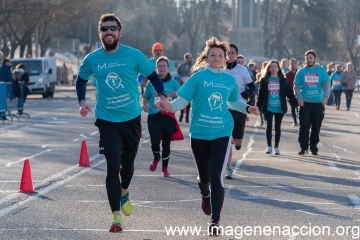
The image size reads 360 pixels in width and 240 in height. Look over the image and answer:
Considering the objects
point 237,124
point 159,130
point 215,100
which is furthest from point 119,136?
point 237,124

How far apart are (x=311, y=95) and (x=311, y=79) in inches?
12.0

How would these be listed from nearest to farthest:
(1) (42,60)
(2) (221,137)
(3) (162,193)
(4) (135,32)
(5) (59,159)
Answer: (2) (221,137) < (3) (162,193) < (5) (59,159) < (1) (42,60) < (4) (135,32)

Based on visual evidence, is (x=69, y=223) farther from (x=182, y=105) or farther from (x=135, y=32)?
(x=135, y=32)

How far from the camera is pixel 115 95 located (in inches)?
328

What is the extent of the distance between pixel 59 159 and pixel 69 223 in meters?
6.41

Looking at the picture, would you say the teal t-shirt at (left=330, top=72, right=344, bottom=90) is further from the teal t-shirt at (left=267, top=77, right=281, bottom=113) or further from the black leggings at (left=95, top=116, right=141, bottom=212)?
the black leggings at (left=95, top=116, right=141, bottom=212)

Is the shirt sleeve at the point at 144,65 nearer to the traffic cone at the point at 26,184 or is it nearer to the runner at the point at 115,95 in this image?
the runner at the point at 115,95

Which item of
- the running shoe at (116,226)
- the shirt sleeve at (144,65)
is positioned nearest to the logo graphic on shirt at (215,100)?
the shirt sleeve at (144,65)

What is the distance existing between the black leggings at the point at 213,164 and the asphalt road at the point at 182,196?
335 mm

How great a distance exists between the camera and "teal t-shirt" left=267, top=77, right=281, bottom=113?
15.9 metres

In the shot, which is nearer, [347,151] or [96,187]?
[96,187]

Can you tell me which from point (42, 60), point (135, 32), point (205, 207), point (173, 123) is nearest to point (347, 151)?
point (173, 123)

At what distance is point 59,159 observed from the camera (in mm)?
15016

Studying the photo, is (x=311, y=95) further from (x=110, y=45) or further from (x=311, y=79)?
(x=110, y=45)
